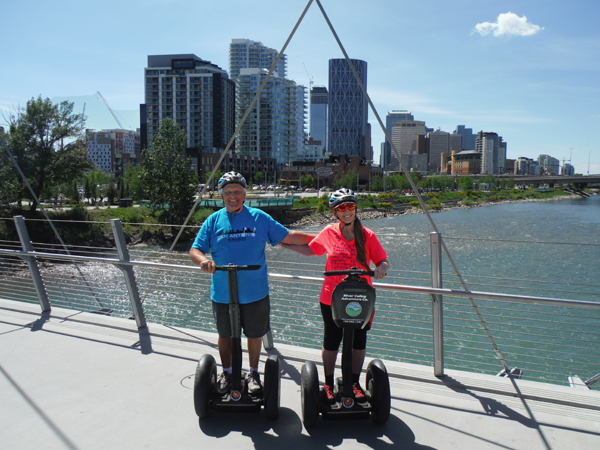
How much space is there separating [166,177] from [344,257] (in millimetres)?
40521

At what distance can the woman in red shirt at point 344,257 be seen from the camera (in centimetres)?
283

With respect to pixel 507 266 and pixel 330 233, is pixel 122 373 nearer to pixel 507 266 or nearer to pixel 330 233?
pixel 330 233

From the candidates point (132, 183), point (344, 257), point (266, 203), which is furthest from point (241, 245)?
point (132, 183)

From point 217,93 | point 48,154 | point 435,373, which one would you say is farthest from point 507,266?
point 217,93

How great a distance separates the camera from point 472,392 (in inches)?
129

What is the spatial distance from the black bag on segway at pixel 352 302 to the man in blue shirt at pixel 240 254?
566 millimetres

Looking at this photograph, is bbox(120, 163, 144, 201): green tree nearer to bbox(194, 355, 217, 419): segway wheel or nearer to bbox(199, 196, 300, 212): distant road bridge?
bbox(199, 196, 300, 212): distant road bridge

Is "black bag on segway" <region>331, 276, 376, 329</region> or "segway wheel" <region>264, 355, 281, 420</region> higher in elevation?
"black bag on segway" <region>331, 276, 376, 329</region>

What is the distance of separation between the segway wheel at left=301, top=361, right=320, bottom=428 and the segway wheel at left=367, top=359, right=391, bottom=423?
0.35 metres

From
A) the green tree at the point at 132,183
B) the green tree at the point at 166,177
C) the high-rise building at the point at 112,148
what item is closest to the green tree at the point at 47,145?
the green tree at the point at 166,177

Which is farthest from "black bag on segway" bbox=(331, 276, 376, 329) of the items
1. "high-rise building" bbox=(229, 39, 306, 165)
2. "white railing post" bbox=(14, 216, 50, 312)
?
"high-rise building" bbox=(229, 39, 306, 165)

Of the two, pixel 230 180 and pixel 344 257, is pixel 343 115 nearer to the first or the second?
pixel 230 180

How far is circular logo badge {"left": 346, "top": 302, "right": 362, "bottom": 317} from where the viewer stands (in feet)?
8.52

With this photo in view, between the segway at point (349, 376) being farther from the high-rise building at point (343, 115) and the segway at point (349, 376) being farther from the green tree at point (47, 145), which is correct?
the high-rise building at point (343, 115)
